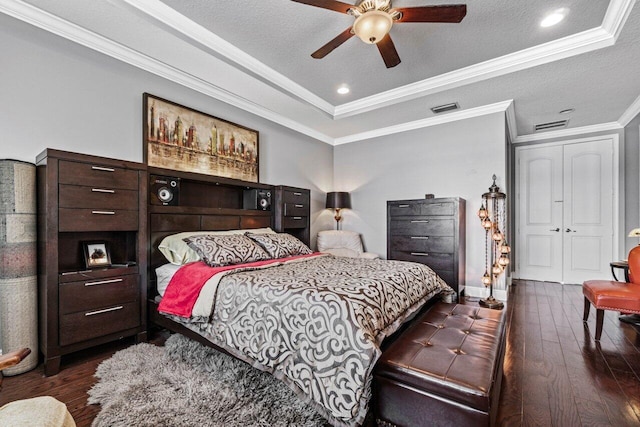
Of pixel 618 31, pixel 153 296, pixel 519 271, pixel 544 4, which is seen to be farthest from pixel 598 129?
pixel 153 296

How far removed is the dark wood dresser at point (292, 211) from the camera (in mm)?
3967

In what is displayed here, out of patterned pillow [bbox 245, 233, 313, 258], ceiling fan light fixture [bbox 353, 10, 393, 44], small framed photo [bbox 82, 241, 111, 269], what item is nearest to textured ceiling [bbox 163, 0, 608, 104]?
ceiling fan light fixture [bbox 353, 10, 393, 44]

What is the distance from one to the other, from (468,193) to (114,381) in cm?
433

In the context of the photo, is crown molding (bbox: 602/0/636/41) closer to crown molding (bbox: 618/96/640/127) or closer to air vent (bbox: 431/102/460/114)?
air vent (bbox: 431/102/460/114)

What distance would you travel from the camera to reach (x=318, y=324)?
1.54 meters

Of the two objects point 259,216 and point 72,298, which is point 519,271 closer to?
point 259,216

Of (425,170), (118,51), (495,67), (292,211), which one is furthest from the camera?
(425,170)

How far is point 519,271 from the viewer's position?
540 cm

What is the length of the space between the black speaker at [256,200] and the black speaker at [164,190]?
0.98m

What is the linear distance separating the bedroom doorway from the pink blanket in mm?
5178

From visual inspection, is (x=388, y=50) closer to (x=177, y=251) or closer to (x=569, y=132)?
(x=177, y=251)

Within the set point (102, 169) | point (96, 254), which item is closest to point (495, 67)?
point (102, 169)

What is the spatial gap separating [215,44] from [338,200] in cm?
291

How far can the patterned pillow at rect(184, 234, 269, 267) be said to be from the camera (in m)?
2.50
